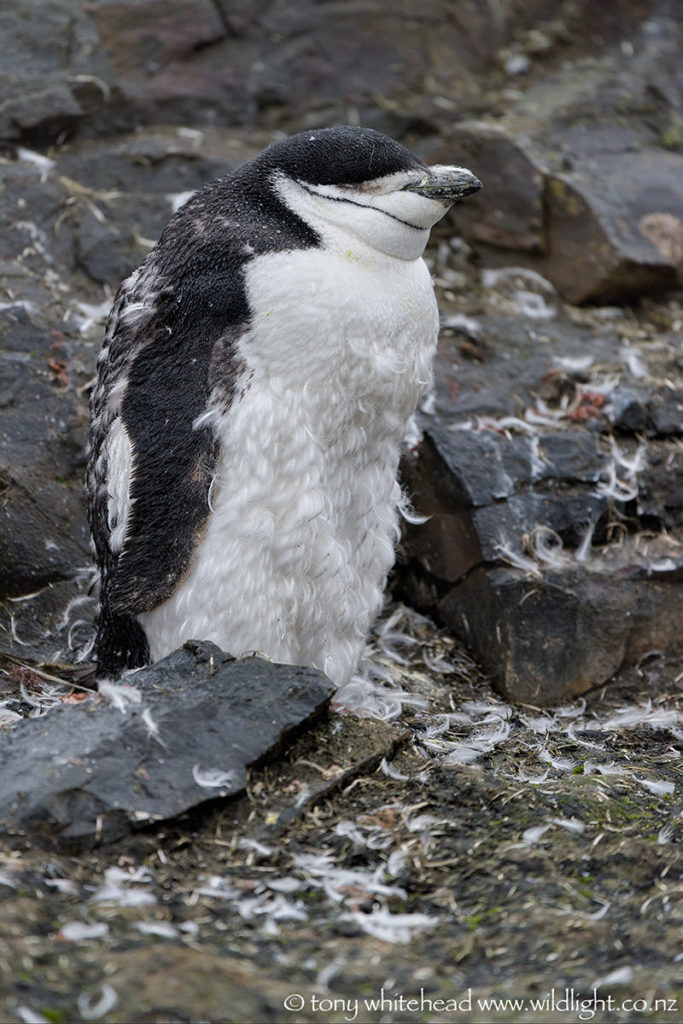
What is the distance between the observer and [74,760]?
2977 mm

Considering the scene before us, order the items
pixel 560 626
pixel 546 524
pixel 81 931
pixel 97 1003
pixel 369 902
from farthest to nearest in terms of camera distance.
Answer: pixel 546 524 → pixel 560 626 → pixel 369 902 → pixel 81 931 → pixel 97 1003

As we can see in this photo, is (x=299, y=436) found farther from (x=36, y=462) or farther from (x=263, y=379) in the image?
(x=36, y=462)

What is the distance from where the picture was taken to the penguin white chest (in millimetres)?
3559

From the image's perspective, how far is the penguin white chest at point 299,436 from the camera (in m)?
3.56

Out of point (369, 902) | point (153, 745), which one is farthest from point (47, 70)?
point (369, 902)

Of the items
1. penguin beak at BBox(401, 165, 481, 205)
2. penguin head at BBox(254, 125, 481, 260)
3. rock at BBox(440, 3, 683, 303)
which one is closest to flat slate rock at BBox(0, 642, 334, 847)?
penguin head at BBox(254, 125, 481, 260)

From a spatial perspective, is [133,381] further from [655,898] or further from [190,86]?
[190,86]

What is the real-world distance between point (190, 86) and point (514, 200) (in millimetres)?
1803

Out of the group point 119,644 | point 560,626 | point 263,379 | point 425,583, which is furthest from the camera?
point 425,583

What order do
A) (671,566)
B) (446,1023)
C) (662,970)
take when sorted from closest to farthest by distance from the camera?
(446,1023)
(662,970)
(671,566)

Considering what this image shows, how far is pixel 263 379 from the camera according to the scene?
3609mm

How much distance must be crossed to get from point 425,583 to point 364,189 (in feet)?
6.51

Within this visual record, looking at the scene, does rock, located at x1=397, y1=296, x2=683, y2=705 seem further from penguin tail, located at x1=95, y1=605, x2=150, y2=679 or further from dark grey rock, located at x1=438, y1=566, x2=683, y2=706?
penguin tail, located at x1=95, y1=605, x2=150, y2=679

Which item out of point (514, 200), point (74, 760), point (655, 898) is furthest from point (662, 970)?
point (514, 200)
